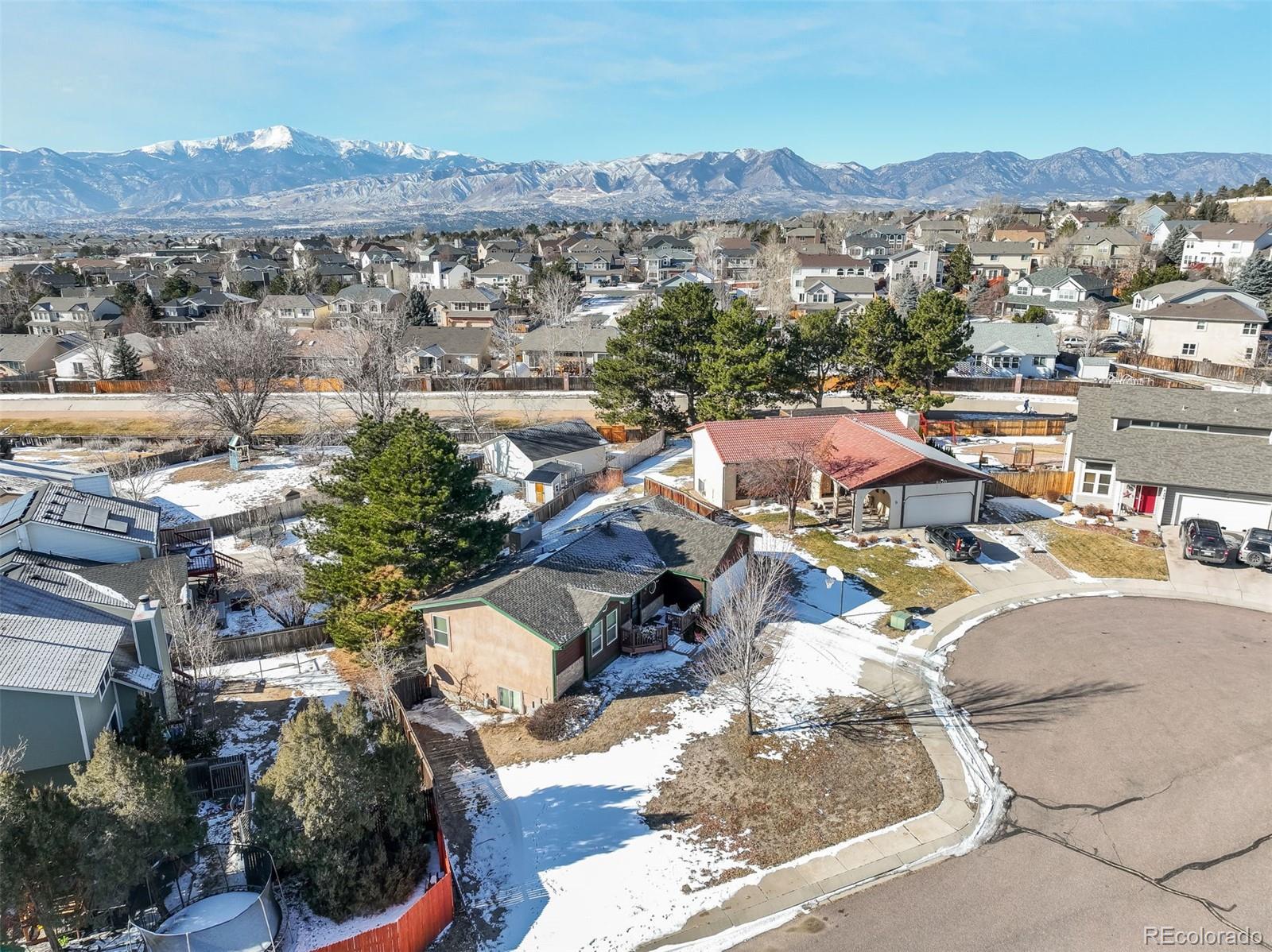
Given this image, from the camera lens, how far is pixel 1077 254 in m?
116

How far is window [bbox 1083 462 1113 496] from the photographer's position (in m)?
39.0

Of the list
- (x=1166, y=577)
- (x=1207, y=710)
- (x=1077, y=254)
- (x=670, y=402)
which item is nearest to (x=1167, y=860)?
(x=1207, y=710)

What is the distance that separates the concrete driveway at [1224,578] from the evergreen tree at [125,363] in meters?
82.5

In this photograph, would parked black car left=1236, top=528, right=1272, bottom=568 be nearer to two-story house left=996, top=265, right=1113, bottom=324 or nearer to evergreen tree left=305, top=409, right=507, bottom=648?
evergreen tree left=305, top=409, right=507, bottom=648

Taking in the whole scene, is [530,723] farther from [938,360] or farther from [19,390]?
[19,390]

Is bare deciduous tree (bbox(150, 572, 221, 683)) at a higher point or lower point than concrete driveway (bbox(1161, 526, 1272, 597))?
higher

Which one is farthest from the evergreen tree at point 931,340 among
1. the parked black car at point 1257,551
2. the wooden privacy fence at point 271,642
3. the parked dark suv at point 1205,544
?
the wooden privacy fence at point 271,642

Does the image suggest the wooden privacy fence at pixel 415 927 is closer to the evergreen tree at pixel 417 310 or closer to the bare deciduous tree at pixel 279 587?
the bare deciduous tree at pixel 279 587

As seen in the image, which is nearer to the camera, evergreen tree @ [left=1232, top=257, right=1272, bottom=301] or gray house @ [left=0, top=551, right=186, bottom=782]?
gray house @ [left=0, top=551, right=186, bottom=782]

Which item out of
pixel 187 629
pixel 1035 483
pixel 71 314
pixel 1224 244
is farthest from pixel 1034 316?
pixel 71 314

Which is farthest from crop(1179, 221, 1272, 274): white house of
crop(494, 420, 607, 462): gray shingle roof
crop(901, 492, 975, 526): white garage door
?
crop(494, 420, 607, 462): gray shingle roof

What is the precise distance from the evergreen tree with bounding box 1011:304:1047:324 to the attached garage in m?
52.1

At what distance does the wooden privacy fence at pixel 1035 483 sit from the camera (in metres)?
40.4

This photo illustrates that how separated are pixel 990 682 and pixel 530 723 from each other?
14.3m
